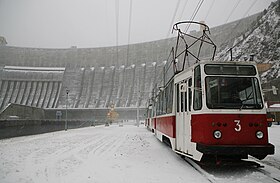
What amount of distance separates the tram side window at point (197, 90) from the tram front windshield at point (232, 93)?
0.22 m

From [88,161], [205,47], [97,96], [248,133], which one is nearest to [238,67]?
[248,133]

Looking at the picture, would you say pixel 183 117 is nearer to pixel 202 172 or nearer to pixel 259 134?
pixel 202 172

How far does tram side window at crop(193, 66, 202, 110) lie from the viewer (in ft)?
20.7

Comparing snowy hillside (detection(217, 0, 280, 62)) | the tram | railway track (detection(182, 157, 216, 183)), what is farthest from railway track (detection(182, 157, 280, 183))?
snowy hillside (detection(217, 0, 280, 62))

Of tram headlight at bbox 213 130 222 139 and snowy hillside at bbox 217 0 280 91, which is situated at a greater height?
snowy hillside at bbox 217 0 280 91

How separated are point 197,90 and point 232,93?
33.9 inches

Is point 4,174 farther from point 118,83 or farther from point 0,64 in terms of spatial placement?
point 0,64

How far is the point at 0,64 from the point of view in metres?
98.4

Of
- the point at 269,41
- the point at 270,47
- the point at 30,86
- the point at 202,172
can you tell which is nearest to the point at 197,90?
the point at 202,172

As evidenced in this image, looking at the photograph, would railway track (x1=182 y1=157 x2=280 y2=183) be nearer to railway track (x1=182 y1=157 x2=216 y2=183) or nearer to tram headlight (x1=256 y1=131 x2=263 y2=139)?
railway track (x1=182 y1=157 x2=216 y2=183)

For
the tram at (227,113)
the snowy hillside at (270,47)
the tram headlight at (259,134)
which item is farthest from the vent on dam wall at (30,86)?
the tram headlight at (259,134)

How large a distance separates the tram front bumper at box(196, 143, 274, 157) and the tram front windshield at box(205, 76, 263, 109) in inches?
37.3

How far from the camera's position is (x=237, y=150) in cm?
571

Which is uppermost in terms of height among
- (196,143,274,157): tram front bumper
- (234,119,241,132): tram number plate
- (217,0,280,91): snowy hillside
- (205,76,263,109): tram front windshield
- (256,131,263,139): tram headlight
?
(217,0,280,91): snowy hillside
